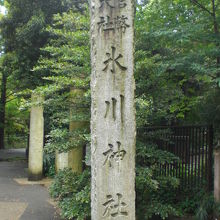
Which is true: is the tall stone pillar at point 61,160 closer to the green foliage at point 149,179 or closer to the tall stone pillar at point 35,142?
the tall stone pillar at point 35,142

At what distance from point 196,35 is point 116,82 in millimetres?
2600

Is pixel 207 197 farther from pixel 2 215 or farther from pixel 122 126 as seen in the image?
pixel 2 215

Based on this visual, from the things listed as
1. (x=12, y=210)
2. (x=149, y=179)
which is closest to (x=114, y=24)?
(x=149, y=179)

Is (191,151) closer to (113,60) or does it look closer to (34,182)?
(113,60)

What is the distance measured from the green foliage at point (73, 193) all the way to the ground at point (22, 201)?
2.38 ft

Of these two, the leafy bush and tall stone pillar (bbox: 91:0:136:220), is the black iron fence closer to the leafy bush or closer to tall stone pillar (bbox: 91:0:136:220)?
the leafy bush

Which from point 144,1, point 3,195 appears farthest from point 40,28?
point 3,195

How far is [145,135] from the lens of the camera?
5.34 metres

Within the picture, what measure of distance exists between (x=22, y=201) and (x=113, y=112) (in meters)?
4.74

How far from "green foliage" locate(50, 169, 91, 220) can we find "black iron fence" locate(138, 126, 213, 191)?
4.98 ft

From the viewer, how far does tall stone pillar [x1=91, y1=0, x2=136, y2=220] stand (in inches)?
135

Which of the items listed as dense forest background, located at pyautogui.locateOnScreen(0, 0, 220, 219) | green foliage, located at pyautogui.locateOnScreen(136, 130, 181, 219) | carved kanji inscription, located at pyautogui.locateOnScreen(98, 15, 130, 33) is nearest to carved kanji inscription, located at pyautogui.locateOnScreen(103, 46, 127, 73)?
carved kanji inscription, located at pyautogui.locateOnScreen(98, 15, 130, 33)

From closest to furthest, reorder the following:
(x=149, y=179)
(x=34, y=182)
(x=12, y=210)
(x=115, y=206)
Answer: (x=115, y=206) < (x=149, y=179) < (x=12, y=210) < (x=34, y=182)

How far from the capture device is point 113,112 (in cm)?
348
